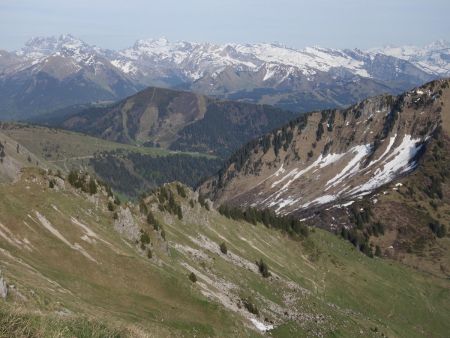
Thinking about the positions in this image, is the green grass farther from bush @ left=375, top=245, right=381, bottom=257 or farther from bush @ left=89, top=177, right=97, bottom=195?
bush @ left=375, top=245, right=381, bottom=257

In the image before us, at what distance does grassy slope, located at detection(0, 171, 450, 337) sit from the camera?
52.3 m

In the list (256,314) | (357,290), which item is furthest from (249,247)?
(256,314)

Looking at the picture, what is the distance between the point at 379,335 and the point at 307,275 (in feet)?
99.2

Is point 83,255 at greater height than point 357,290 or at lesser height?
greater

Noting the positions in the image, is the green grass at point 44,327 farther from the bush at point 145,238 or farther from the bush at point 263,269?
the bush at point 263,269

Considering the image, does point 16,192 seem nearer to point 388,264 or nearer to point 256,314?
point 256,314

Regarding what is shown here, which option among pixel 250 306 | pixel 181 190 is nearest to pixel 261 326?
pixel 250 306

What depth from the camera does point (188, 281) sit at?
74250 millimetres

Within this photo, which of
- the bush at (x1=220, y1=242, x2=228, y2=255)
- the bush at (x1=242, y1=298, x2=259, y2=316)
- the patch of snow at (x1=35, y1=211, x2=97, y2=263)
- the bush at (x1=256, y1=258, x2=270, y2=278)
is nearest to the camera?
the patch of snow at (x1=35, y1=211, x2=97, y2=263)

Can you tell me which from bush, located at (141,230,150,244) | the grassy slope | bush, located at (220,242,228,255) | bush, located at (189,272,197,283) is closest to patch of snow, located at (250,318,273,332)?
the grassy slope

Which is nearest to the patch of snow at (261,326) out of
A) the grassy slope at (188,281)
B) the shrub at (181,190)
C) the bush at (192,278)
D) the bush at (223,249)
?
the grassy slope at (188,281)

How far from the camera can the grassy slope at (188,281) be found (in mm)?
52281

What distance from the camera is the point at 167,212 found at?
109 metres

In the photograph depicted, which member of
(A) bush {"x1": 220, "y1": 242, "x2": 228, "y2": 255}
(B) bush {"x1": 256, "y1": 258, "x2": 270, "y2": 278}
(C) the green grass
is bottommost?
(B) bush {"x1": 256, "y1": 258, "x2": 270, "y2": 278}
